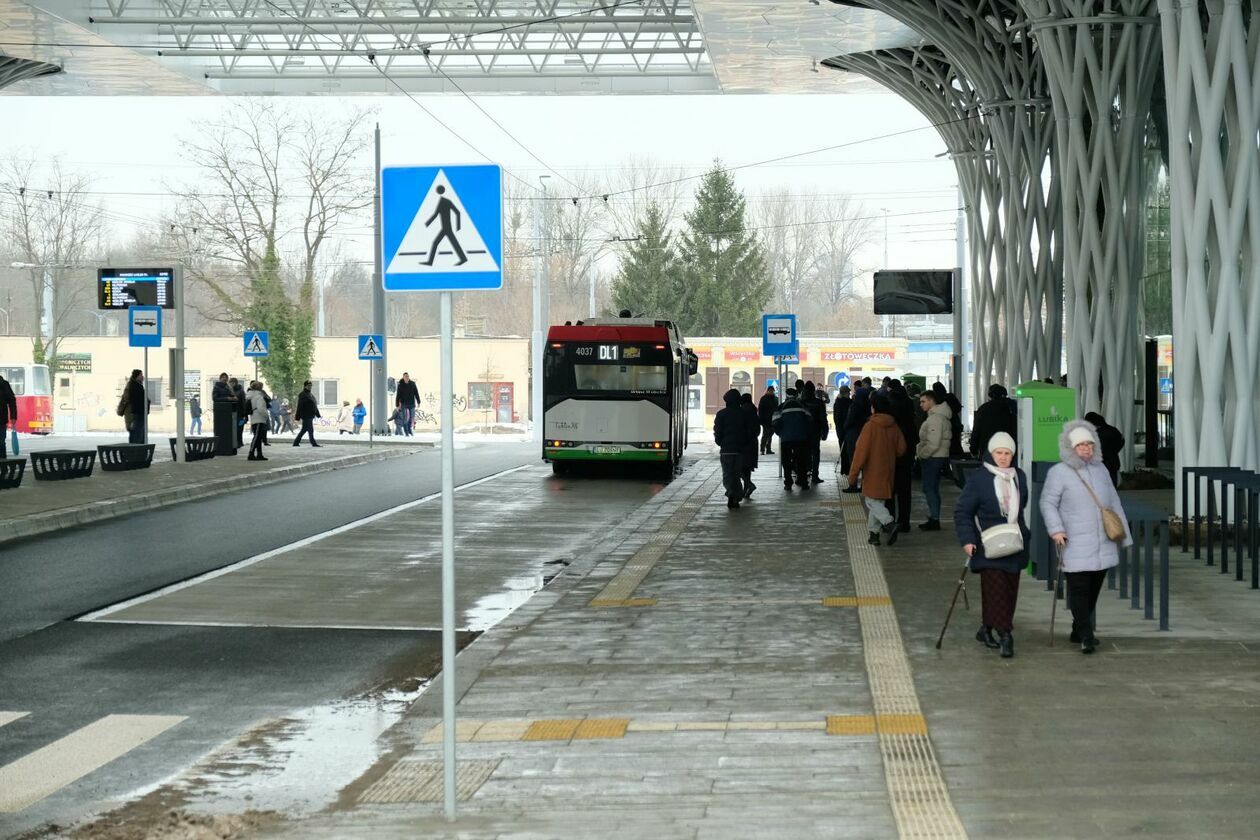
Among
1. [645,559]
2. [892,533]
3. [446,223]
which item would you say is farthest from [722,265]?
[446,223]

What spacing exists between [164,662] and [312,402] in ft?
101

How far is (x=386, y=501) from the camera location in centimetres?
2484

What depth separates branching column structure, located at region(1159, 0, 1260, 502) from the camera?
1714cm

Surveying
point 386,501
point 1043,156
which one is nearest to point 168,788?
point 386,501

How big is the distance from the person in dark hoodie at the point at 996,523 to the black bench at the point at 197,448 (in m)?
25.6

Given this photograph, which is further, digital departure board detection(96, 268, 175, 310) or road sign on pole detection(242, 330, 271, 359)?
road sign on pole detection(242, 330, 271, 359)

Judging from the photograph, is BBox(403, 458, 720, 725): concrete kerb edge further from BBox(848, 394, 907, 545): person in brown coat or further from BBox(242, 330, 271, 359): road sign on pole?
BBox(242, 330, 271, 359): road sign on pole

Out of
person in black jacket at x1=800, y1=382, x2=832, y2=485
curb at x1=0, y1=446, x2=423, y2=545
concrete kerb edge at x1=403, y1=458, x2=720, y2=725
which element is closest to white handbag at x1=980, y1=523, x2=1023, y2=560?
concrete kerb edge at x1=403, y1=458, x2=720, y2=725

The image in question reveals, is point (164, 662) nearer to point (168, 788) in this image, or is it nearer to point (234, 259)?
point (168, 788)

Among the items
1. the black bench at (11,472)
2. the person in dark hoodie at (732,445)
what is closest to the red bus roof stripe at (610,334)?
the person in dark hoodie at (732,445)

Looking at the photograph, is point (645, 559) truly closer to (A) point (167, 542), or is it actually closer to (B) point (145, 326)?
(A) point (167, 542)

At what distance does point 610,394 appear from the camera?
31094mm

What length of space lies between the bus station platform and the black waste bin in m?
22.3

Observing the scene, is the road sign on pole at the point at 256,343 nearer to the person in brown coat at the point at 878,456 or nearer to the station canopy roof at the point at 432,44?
the station canopy roof at the point at 432,44
